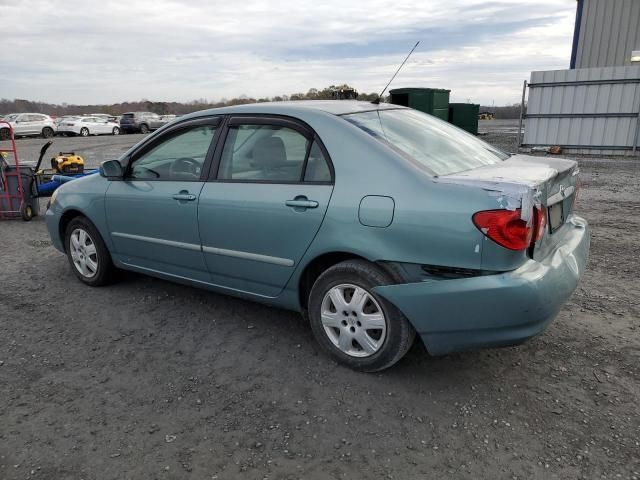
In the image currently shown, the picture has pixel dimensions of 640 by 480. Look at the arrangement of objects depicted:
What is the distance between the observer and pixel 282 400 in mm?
2861

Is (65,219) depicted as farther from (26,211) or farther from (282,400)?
(26,211)

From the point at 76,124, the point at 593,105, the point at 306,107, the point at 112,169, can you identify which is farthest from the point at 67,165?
the point at 76,124

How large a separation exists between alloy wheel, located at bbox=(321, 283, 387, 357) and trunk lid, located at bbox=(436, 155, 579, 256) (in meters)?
0.82

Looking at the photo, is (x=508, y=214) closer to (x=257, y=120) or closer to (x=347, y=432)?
(x=347, y=432)

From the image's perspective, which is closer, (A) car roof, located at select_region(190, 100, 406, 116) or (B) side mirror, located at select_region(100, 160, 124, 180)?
(A) car roof, located at select_region(190, 100, 406, 116)

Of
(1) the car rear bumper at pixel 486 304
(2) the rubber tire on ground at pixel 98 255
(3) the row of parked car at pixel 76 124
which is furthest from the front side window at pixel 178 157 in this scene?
(3) the row of parked car at pixel 76 124

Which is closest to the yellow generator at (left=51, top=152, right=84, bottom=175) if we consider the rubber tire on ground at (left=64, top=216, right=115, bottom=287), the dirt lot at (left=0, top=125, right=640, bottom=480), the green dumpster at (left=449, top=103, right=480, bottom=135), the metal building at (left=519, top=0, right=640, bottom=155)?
the rubber tire on ground at (left=64, top=216, right=115, bottom=287)

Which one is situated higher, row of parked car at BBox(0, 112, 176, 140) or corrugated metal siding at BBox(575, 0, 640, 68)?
corrugated metal siding at BBox(575, 0, 640, 68)

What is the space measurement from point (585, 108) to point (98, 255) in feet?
43.1

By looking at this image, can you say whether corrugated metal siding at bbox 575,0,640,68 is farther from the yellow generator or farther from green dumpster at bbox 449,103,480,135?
the yellow generator

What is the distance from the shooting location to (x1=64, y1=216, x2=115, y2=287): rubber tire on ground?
14.5 ft

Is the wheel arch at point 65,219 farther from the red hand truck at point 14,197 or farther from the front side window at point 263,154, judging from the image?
the red hand truck at point 14,197

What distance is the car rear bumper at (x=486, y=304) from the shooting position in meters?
2.53

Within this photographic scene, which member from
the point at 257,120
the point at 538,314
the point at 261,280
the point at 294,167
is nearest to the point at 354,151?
the point at 294,167
